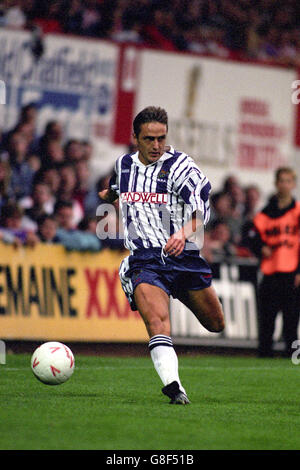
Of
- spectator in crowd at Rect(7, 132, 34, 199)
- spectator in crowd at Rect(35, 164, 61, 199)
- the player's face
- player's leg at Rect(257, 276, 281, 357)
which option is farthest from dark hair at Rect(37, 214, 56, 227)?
the player's face

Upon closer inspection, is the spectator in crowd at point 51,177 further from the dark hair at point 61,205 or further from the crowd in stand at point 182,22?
the crowd in stand at point 182,22

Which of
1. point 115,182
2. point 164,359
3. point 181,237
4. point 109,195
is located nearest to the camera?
point 164,359

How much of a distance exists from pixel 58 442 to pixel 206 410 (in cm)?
183

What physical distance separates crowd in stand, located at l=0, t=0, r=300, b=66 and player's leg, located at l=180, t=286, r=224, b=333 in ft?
29.1

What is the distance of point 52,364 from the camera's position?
693cm

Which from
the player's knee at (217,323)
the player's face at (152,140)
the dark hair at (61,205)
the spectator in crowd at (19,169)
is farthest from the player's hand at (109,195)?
the spectator in crowd at (19,169)

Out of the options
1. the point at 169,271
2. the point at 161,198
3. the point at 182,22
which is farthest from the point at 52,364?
the point at 182,22

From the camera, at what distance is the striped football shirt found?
706 cm

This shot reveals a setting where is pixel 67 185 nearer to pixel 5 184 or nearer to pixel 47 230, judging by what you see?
pixel 5 184

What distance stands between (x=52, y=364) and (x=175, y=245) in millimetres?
1282

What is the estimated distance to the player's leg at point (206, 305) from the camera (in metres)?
7.12

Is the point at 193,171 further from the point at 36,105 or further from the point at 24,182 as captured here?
the point at 36,105

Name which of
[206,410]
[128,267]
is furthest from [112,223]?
[206,410]

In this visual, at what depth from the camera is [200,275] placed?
7.10 m
